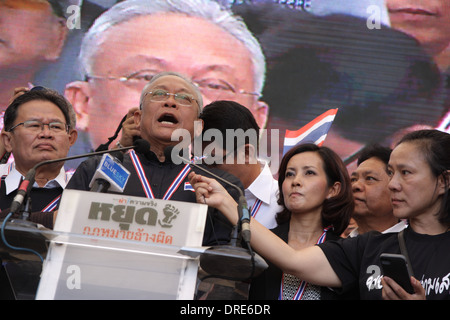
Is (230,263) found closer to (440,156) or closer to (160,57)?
(440,156)

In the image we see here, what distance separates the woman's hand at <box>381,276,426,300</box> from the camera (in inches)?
72.0

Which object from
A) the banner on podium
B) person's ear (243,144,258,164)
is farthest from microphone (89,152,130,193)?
person's ear (243,144,258,164)

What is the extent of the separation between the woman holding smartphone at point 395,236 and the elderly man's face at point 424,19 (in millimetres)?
2155

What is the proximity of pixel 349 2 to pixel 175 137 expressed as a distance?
88.1 inches

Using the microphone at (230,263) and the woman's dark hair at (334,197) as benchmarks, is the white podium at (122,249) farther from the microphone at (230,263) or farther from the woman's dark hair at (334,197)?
the woman's dark hair at (334,197)

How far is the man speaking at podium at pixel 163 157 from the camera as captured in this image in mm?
2328

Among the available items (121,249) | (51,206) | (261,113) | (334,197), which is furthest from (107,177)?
(261,113)

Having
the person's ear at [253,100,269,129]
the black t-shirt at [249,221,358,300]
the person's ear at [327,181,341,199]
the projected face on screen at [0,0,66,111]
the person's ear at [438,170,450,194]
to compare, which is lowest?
the black t-shirt at [249,221,358,300]

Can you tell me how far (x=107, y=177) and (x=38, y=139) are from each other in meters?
1.05

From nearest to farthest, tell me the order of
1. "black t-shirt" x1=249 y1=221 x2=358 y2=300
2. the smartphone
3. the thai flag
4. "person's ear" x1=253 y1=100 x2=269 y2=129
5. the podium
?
the podium → the smartphone → "black t-shirt" x1=249 y1=221 x2=358 y2=300 → the thai flag → "person's ear" x1=253 y1=100 x2=269 y2=129

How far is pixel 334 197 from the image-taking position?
271 cm

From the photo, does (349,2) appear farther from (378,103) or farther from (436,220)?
(436,220)

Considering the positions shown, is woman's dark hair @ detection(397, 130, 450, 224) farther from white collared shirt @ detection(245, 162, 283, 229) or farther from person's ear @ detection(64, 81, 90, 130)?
person's ear @ detection(64, 81, 90, 130)

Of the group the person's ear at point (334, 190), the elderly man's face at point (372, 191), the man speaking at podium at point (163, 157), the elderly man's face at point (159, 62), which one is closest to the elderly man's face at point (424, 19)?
the elderly man's face at point (159, 62)
